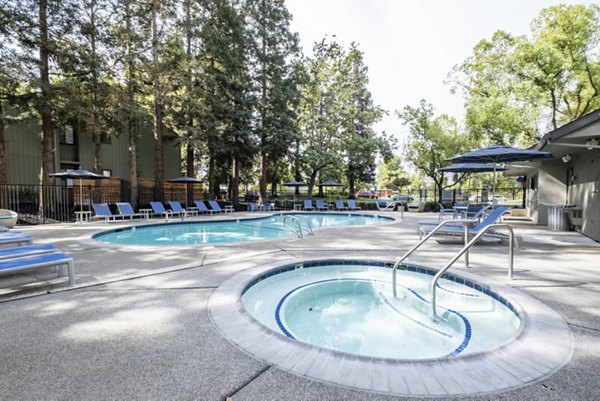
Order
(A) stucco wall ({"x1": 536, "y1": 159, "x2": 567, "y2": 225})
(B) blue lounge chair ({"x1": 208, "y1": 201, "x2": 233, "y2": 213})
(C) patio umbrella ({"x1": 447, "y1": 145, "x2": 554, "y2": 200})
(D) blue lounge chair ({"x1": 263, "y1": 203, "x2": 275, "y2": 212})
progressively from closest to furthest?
(C) patio umbrella ({"x1": 447, "y1": 145, "x2": 554, "y2": 200}), (A) stucco wall ({"x1": 536, "y1": 159, "x2": 567, "y2": 225}), (B) blue lounge chair ({"x1": 208, "y1": 201, "x2": 233, "y2": 213}), (D) blue lounge chair ({"x1": 263, "y1": 203, "x2": 275, "y2": 212})

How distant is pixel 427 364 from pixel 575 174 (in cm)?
1140

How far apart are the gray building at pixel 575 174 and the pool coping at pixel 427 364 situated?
5.61 metres

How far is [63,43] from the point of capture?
38.9ft

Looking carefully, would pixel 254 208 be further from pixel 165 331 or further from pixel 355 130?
pixel 165 331

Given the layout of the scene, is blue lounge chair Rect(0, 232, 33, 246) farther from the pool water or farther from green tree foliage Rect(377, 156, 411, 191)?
green tree foliage Rect(377, 156, 411, 191)

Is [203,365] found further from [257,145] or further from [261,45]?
[261,45]

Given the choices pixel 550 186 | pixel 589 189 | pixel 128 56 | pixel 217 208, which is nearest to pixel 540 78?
pixel 550 186

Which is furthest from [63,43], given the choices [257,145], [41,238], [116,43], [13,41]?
[257,145]

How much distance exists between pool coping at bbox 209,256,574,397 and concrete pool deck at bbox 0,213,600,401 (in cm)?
6

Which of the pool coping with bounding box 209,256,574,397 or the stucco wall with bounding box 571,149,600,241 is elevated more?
the stucco wall with bounding box 571,149,600,241

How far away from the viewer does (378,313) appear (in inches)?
160

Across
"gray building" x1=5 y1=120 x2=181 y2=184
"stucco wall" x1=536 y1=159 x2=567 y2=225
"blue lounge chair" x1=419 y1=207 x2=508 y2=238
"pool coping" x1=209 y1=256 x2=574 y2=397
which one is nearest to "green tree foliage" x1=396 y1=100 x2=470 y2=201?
"stucco wall" x1=536 y1=159 x2=567 y2=225

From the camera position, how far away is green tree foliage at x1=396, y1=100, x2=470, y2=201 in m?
21.1

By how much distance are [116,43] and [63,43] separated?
2663 millimetres
